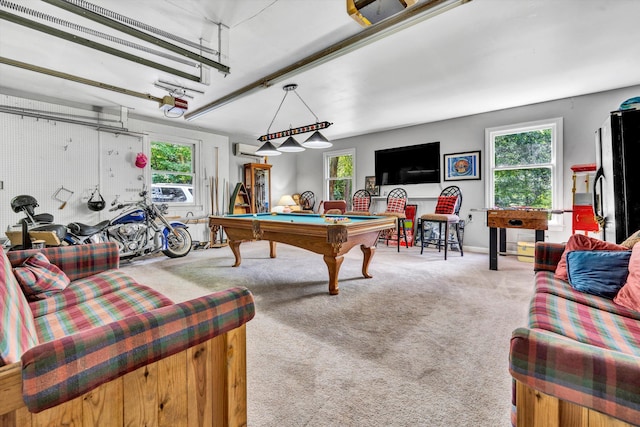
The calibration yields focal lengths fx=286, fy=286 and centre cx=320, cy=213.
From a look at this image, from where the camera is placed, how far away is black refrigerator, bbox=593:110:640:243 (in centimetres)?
216

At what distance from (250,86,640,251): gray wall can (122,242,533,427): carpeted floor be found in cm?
165

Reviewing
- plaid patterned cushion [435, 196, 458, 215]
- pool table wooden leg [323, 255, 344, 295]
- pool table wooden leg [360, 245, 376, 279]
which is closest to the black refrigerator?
pool table wooden leg [360, 245, 376, 279]

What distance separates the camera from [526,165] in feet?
15.8

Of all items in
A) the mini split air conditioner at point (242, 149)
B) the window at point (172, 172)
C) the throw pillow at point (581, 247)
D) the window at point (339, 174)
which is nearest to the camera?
the throw pillow at point (581, 247)

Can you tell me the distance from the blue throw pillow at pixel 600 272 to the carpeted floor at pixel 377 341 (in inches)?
23.4

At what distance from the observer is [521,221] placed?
11.8 feet

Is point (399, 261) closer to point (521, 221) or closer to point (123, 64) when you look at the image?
point (521, 221)

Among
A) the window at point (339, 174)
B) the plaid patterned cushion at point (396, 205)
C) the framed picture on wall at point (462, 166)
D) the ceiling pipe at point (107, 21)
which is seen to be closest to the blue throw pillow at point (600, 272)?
the ceiling pipe at point (107, 21)

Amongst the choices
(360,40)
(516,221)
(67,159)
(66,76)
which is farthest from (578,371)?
(67,159)

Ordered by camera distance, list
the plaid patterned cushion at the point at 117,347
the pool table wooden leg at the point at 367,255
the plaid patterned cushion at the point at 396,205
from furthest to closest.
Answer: the plaid patterned cushion at the point at 396,205
the pool table wooden leg at the point at 367,255
the plaid patterned cushion at the point at 117,347

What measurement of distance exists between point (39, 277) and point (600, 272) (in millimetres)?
3186

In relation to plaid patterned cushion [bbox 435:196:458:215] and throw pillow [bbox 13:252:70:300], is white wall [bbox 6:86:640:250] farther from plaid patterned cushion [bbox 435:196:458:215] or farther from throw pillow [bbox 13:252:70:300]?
throw pillow [bbox 13:252:70:300]

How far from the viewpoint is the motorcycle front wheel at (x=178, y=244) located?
4.73 m

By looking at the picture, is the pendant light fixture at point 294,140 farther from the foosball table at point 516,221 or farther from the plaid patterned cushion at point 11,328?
the plaid patterned cushion at point 11,328
